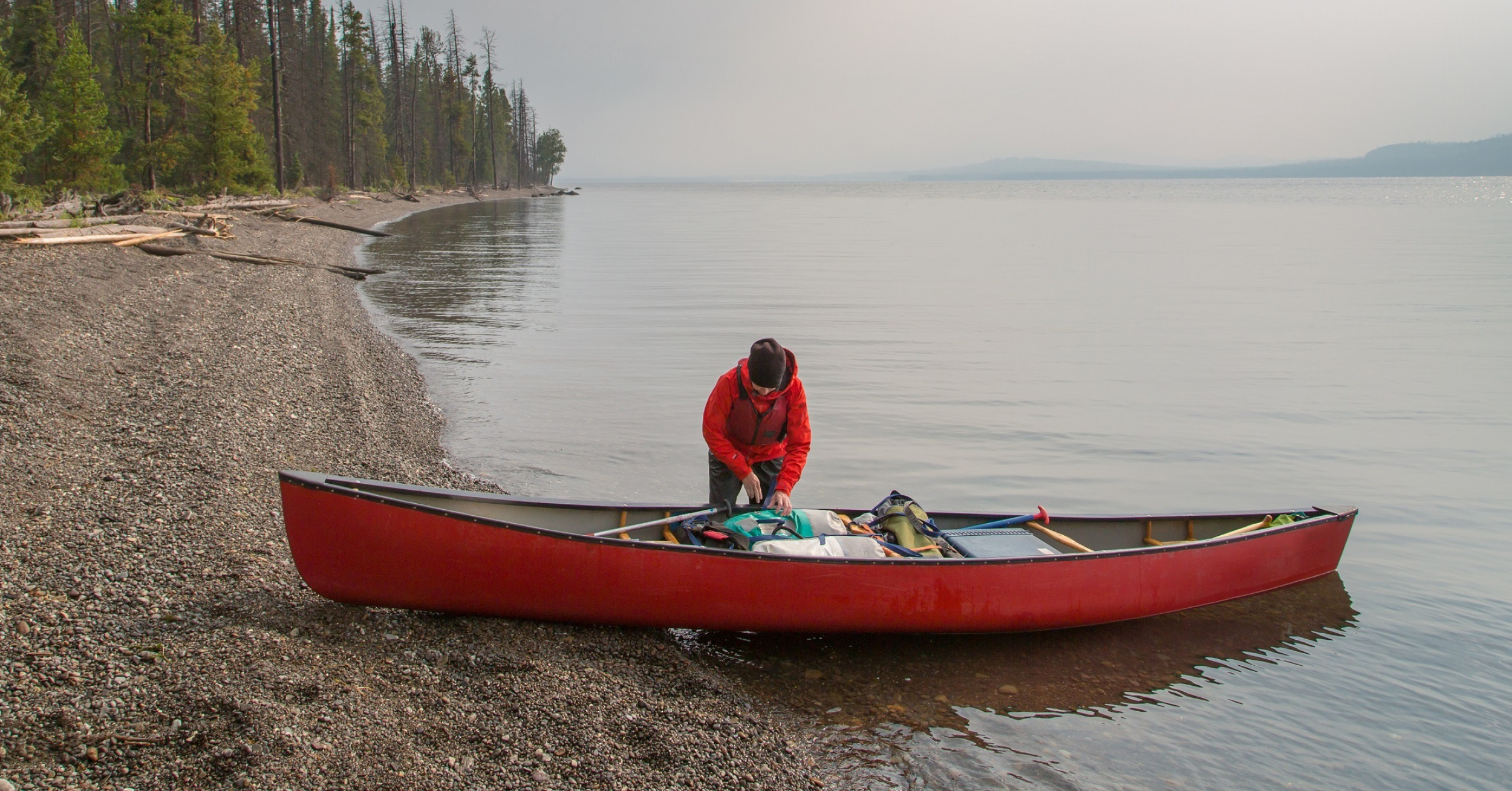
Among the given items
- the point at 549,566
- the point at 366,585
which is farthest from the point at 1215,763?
the point at 366,585

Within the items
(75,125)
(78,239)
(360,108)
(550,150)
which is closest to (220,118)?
(75,125)

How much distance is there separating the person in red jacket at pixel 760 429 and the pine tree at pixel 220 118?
1348 inches

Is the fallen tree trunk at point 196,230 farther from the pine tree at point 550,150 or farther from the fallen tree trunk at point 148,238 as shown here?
the pine tree at point 550,150

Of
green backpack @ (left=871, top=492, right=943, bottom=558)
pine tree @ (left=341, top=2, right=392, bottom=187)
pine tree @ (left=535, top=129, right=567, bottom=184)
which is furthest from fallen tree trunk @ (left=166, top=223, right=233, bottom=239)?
pine tree @ (left=535, top=129, right=567, bottom=184)

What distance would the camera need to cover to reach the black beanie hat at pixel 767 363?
571 centimetres

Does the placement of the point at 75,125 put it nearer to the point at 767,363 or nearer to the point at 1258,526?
the point at 767,363

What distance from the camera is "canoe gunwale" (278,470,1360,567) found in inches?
208

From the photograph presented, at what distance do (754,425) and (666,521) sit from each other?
92cm

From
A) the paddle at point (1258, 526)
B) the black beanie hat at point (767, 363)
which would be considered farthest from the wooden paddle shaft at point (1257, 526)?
the black beanie hat at point (767, 363)

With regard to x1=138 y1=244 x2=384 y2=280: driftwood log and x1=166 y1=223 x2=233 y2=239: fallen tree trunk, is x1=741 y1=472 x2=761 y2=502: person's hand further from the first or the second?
x1=166 y1=223 x2=233 y2=239: fallen tree trunk

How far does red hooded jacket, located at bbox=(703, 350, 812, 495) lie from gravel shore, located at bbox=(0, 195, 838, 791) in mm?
1345

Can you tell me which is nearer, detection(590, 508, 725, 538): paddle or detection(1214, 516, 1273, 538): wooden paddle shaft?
detection(590, 508, 725, 538): paddle

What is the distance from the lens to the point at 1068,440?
12.1 metres

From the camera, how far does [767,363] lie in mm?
5723
